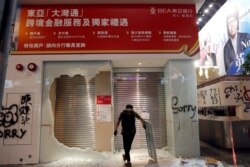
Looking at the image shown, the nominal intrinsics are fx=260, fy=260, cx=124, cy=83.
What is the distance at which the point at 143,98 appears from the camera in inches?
366

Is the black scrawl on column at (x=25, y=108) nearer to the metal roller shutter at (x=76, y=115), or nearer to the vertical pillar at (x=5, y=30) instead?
the metal roller shutter at (x=76, y=115)

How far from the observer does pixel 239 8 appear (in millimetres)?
10133

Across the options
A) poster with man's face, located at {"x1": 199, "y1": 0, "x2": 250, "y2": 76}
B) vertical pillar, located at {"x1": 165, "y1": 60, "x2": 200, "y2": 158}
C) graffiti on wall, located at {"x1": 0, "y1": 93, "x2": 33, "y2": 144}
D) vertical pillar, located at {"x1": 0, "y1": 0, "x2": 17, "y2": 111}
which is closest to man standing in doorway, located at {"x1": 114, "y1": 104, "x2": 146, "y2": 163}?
vertical pillar, located at {"x1": 165, "y1": 60, "x2": 200, "y2": 158}

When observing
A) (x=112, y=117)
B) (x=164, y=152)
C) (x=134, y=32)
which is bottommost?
(x=164, y=152)

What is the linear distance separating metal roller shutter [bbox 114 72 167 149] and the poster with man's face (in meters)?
3.30

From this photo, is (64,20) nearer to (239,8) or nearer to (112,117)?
(112,117)

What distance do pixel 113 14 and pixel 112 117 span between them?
10.9 ft

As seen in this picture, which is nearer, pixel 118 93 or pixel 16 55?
pixel 16 55

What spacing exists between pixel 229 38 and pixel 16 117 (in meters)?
8.92

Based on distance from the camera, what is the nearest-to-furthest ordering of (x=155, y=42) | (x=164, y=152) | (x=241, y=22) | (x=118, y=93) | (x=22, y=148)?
(x=22, y=148), (x=155, y=42), (x=164, y=152), (x=118, y=93), (x=241, y=22)

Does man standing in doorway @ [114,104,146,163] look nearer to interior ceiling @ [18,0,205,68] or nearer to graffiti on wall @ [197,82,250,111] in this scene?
interior ceiling @ [18,0,205,68]

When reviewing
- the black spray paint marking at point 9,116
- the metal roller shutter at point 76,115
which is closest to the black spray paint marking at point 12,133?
the black spray paint marking at point 9,116

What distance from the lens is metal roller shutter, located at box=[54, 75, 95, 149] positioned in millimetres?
8945

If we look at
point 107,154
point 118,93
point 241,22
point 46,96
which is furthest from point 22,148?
point 241,22
